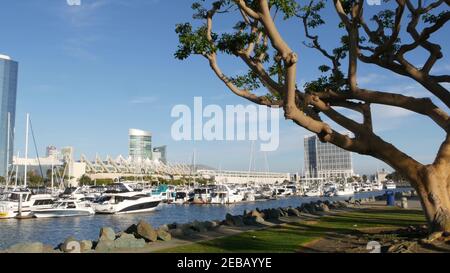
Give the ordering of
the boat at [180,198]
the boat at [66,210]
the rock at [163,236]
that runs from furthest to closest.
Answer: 1. the boat at [180,198]
2. the boat at [66,210]
3. the rock at [163,236]

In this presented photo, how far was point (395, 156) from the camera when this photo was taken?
13.9 metres

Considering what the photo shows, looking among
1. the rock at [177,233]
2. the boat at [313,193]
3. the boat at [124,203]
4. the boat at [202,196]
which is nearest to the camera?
the rock at [177,233]

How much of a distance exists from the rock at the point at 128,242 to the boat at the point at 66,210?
3784 cm

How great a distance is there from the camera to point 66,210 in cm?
5025

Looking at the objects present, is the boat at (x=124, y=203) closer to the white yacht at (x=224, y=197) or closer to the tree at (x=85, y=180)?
the white yacht at (x=224, y=197)

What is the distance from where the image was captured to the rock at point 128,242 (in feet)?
48.9

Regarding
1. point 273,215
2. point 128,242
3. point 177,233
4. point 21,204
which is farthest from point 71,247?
point 21,204

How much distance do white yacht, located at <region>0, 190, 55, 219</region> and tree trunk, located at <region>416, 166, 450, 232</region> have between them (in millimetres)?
45679

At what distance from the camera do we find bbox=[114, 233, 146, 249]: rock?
14900mm

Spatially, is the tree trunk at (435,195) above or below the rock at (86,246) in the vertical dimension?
above

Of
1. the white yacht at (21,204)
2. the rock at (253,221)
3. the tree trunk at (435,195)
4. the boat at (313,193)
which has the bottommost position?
the boat at (313,193)

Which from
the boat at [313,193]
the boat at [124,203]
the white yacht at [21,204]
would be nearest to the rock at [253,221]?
the boat at [124,203]

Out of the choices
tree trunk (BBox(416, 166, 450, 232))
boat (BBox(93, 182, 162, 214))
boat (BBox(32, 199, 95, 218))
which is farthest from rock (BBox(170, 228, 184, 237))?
boat (BBox(93, 182, 162, 214))
